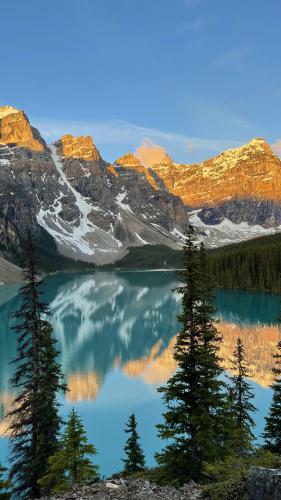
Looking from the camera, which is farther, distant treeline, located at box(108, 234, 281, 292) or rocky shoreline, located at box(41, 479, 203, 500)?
distant treeline, located at box(108, 234, 281, 292)

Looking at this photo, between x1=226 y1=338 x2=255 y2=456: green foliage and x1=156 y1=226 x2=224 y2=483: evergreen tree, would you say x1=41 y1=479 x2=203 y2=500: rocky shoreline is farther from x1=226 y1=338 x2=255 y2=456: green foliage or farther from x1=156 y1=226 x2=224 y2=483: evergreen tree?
x1=226 y1=338 x2=255 y2=456: green foliage

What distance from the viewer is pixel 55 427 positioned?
82.4 ft

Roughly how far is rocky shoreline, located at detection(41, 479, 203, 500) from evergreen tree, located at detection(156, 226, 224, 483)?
2.20 m

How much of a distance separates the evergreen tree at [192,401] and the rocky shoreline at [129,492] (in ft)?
7.23

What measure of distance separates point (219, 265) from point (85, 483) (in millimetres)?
166254

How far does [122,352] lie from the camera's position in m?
79.2

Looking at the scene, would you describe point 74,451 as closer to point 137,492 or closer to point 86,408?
point 137,492

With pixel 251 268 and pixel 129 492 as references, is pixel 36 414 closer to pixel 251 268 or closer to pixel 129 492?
pixel 129 492

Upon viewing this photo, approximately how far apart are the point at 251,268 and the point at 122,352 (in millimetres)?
98293

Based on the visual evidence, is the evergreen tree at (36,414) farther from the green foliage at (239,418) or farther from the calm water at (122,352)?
the calm water at (122,352)

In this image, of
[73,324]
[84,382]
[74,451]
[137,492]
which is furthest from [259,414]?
[73,324]

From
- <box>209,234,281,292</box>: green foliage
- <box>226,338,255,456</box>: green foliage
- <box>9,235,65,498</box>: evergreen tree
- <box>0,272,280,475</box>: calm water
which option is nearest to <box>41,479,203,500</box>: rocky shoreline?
<box>226,338,255,456</box>: green foliage

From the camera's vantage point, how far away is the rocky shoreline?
44.8 feet

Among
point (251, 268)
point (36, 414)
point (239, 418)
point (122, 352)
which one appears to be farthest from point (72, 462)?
point (251, 268)
